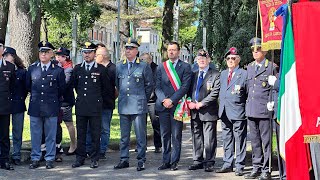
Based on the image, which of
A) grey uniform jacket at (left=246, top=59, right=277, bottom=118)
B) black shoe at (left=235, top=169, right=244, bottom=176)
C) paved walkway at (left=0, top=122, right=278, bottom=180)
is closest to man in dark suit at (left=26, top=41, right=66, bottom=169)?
paved walkway at (left=0, top=122, right=278, bottom=180)

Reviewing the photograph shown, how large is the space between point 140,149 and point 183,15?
19368mm

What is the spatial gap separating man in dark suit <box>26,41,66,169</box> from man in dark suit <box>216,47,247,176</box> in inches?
104

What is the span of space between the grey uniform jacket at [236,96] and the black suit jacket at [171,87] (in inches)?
25.8

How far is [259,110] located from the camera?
7559 millimetres

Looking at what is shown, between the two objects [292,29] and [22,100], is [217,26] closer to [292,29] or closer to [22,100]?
[22,100]

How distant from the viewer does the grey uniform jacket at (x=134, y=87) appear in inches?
332

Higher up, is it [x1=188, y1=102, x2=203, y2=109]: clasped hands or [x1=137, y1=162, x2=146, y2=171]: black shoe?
[x1=188, y1=102, x2=203, y2=109]: clasped hands

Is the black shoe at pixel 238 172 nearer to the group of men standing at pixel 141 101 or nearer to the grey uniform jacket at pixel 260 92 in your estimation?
the group of men standing at pixel 141 101

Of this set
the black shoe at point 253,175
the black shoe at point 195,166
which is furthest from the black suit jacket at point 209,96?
the black shoe at point 253,175

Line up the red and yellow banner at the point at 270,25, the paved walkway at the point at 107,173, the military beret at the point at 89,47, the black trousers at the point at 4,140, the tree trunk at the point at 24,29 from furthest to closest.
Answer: the tree trunk at the point at 24,29, the military beret at the point at 89,47, the black trousers at the point at 4,140, the paved walkway at the point at 107,173, the red and yellow banner at the point at 270,25

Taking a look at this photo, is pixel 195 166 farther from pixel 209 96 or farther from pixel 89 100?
pixel 89 100

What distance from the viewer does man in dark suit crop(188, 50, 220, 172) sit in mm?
8250

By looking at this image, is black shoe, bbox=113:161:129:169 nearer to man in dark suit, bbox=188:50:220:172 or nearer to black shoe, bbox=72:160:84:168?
black shoe, bbox=72:160:84:168

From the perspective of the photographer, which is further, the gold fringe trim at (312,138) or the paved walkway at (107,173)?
the paved walkway at (107,173)
